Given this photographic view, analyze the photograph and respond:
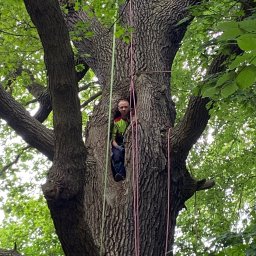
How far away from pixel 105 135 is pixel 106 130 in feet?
0.21

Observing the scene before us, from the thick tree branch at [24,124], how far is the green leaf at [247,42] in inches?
113

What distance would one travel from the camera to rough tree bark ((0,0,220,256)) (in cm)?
312

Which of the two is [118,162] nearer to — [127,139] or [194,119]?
[127,139]

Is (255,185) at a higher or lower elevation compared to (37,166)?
lower

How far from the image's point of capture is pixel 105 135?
4.57 metres

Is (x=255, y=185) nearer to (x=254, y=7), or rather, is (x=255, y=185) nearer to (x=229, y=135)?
(x=229, y=135)

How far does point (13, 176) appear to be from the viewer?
8047 mm

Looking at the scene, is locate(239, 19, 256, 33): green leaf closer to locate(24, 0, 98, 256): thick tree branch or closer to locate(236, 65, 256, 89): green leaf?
locate(236, 65, 256, 89): green leaf

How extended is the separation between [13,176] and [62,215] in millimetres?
5120

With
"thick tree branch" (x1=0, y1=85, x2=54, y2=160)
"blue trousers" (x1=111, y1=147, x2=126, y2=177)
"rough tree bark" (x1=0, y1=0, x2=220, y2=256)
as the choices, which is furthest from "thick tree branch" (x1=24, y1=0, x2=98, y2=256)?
"blue trousers" (x1=111, y1=147, x2=126, y2=177)

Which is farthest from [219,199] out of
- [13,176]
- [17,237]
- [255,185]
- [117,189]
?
[17,237]

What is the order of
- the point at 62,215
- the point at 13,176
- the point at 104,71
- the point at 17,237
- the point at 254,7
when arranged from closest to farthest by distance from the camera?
the point at 62,215 < the point at 254,7 < the point at 104,71 < the point at 13,176 < the point at 17,237

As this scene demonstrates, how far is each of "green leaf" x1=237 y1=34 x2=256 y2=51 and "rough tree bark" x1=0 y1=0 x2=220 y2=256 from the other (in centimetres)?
182

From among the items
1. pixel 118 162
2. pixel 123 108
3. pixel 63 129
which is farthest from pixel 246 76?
pixel 123 108
